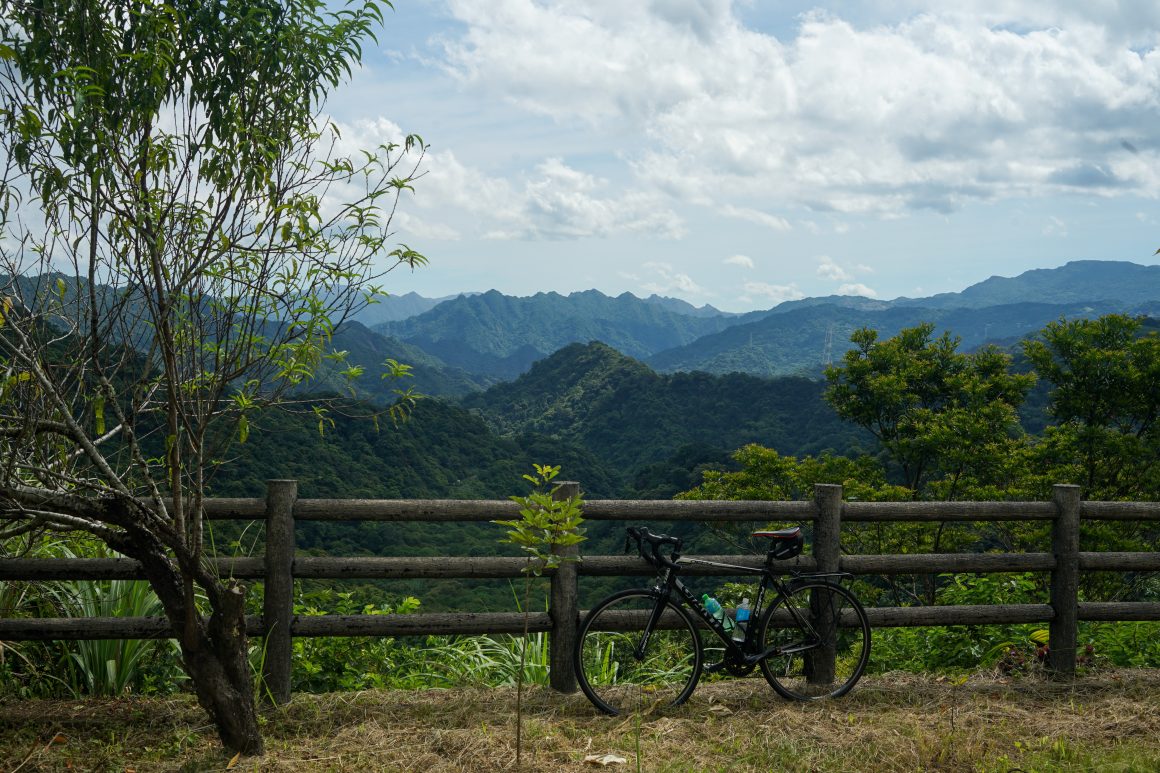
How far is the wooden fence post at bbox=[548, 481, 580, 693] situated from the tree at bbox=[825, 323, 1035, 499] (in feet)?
65.8

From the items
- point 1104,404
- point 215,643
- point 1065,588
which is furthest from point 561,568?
point 1104,404

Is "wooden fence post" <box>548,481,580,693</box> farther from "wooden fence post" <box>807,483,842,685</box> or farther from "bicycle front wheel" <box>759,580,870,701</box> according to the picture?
"wooden fence post" <box>807,483,842,685</box>

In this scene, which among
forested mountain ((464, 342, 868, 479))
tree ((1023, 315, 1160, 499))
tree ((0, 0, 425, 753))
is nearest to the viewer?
tree ((0, 0, 425, 753))

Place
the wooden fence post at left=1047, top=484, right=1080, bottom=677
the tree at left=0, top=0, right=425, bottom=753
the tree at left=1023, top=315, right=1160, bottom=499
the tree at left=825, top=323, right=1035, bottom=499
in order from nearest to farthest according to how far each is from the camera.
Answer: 1. the tree at left=0, top=0, right=425, bottom=753
2. the wooden fence post at left=1047, top=484, right=1080, bottom=677
3. the tree at left=1023, top=315, right=1160, bottom=499
4. the tree at left=825, top=323, right=1035, bottom=499

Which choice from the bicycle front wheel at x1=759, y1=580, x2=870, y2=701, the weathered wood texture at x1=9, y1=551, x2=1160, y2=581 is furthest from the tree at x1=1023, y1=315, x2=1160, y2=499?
the bicycle front wheel at x1=759, y1=580, x2=870, y2=701

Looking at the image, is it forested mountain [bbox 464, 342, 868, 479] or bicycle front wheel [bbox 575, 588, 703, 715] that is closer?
bicycle front wheel [bbox 575, 588, 703, 715]

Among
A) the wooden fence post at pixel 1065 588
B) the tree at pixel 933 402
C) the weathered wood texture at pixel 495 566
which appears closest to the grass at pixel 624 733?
the wooden fence post at pixel 1065 588

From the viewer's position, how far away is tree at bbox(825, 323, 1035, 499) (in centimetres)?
2344

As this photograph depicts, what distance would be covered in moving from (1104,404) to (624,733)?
850 inches

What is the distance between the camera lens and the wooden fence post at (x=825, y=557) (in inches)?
224

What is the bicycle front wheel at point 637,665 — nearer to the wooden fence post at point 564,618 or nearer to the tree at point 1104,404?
the wooden fence post at point 564,618

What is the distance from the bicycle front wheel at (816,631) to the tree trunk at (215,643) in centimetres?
301

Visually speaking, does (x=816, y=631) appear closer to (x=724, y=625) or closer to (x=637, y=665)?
(x=724, y=625)

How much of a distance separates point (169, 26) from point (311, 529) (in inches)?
1318
